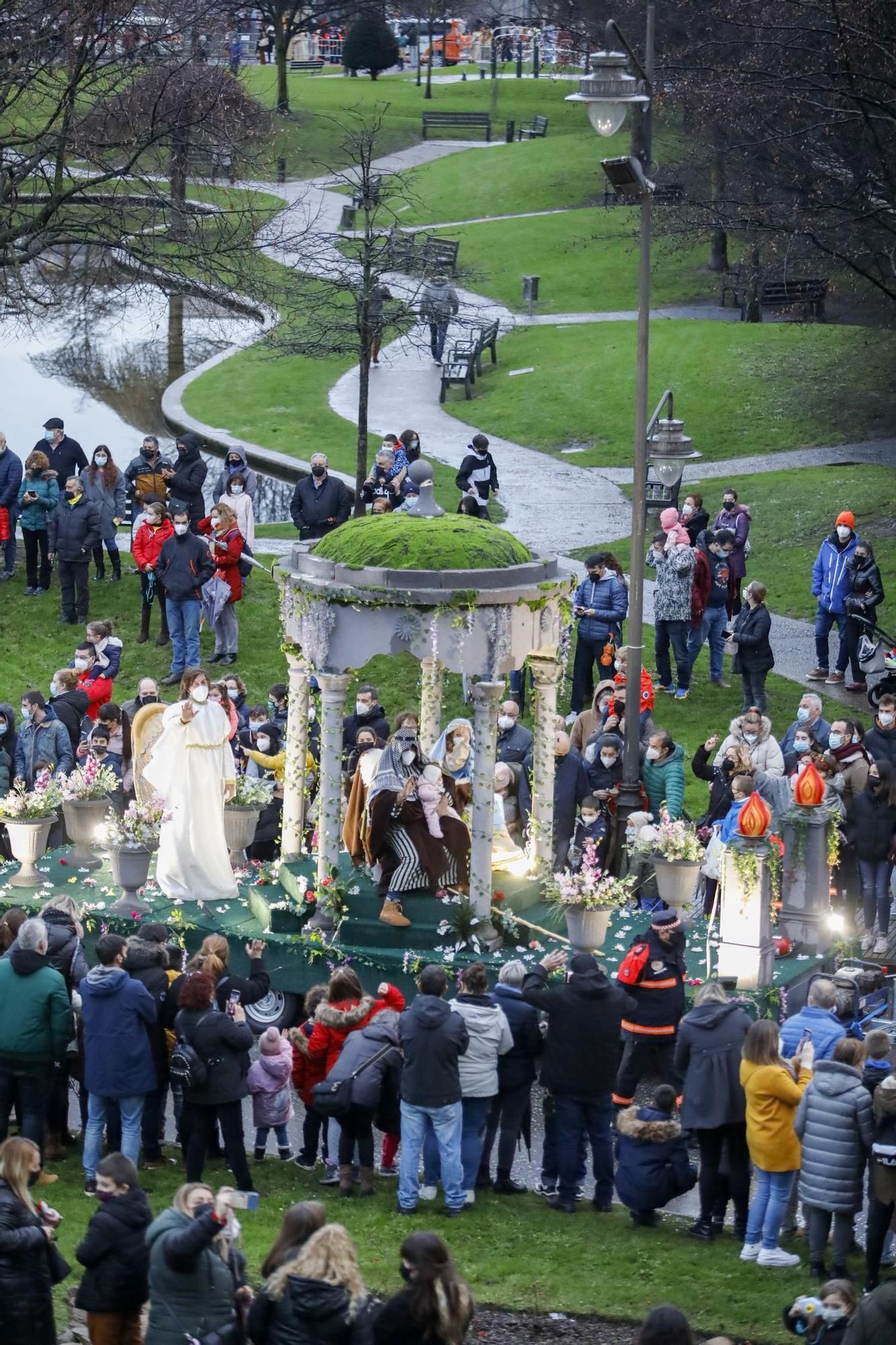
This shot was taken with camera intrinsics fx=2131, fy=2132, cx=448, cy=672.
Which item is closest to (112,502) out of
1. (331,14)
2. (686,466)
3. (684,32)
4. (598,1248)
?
(686,466)

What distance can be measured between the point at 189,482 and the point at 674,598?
5860 mm

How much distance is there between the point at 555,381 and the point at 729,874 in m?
23.4

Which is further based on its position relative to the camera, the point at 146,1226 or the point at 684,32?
the point at 684,32

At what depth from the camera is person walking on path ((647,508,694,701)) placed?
21.0 m

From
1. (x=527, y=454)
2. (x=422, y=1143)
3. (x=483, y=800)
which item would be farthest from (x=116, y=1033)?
(x=527, y=454)

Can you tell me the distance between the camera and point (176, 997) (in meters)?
12.2

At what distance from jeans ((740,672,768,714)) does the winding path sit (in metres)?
1.22

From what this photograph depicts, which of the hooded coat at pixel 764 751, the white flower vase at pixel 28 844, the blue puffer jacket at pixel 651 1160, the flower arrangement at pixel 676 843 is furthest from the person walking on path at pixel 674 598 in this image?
the blue puffer jacket at pixel 651 1160

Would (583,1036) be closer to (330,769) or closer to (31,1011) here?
(31,1011)

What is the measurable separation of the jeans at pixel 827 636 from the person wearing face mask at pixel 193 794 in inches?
305

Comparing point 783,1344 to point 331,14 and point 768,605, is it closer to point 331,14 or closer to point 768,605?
point 768,605

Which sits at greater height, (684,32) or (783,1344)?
(684,32)

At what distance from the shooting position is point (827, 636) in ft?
72.1

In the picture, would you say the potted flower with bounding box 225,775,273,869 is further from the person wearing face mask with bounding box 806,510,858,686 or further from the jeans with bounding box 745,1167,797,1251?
the person wearing face mask with bounding box 806,510,858,686
